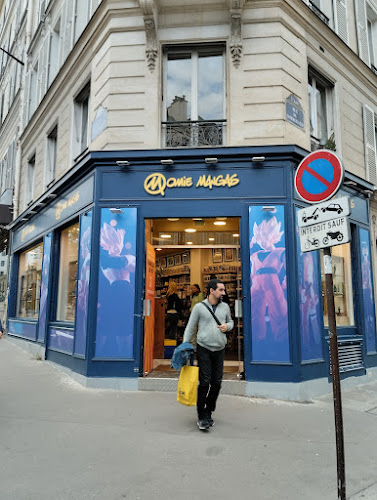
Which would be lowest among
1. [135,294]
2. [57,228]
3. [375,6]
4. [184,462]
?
[184,462]

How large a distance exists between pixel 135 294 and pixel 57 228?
142 inches

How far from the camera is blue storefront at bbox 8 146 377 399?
6.96 meters

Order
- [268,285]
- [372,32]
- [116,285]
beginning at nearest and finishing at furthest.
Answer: [268,285] → [116,285] → [372,32]

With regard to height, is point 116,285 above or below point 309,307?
above

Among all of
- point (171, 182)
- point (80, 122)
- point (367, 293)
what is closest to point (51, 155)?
point (80, 122)

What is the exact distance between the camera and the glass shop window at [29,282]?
11.7 m

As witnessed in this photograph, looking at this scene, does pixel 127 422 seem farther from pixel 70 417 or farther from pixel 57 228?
pixel 57 228

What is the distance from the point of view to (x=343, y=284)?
904cm

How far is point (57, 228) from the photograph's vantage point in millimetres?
9844

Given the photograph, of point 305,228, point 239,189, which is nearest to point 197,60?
point 239,189

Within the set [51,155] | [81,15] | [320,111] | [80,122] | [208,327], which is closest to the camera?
[208,327]

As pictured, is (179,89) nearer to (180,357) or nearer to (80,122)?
(80,122)

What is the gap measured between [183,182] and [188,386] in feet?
12.9

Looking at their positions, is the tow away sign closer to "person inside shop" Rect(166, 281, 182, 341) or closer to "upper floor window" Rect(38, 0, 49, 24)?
"person inside shop" Rect(166, 281, 182, 341)
